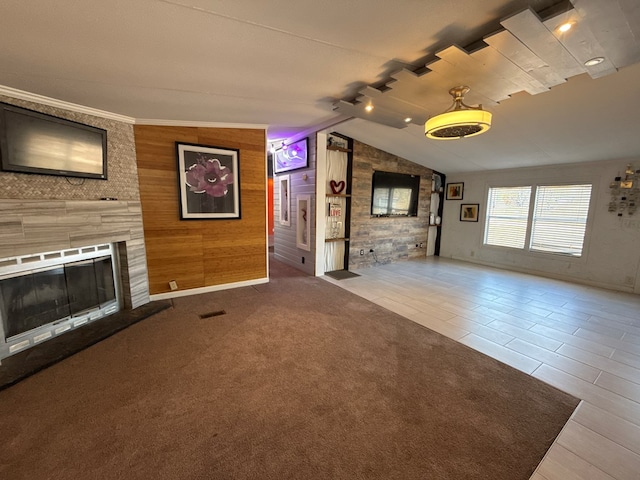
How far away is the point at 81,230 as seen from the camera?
2.75 metres

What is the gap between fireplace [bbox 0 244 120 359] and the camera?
2299 mm

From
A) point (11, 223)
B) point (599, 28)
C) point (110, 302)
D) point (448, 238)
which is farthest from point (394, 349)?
point (448, 238)

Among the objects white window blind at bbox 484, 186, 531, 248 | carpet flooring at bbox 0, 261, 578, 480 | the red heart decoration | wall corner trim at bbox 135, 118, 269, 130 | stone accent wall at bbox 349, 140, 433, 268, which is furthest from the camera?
white window blind at bbox 484, 186, 531, 248

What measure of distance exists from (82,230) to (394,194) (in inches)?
213

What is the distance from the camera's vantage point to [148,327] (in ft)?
9.53

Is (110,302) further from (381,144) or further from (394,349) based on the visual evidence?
(381,144)

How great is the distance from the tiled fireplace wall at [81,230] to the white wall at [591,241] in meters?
6.88

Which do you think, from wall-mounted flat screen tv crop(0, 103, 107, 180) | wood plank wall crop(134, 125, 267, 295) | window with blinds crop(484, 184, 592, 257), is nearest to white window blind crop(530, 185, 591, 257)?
window with blinds crop(484, 184, 592, 257)

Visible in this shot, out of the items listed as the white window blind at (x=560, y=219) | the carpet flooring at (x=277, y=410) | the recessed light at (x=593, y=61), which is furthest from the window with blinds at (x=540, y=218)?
the carpet flooring at (x=277, y=410)

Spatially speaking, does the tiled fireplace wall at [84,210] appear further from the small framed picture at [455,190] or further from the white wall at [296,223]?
the small framed picture at [455,190]

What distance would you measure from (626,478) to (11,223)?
4636mm

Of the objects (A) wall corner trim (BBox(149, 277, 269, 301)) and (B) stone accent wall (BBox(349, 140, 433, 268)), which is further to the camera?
(B) stone accent wall (BBox(349, 140, 433, 268))

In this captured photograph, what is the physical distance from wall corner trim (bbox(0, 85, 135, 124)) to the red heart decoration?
127 inches

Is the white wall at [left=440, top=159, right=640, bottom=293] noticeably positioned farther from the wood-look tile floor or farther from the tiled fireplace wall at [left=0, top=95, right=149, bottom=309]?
the tiled fireplace wall at [left=0, top=95, right=149, bottom=309]
